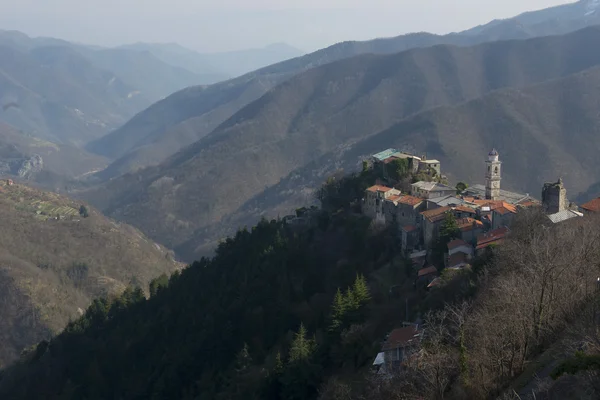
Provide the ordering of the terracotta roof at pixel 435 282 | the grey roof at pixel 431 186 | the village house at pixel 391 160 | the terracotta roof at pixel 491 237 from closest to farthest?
the terracotta roof at pixel 435 282
the terracotta roof at pixel 491 237
the grey roof at pixel 431 186
the village house at pixel 391 160

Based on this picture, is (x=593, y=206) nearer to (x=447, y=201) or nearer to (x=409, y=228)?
(x=447, y=201)

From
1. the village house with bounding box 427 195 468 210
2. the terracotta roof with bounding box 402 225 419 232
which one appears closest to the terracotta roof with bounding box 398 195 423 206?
the village house with bounding box 427 195 468 210

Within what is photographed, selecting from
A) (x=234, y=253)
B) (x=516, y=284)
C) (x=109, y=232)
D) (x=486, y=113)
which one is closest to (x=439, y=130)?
(x=486, y=113)

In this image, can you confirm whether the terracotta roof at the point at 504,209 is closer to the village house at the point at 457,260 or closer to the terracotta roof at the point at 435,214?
the terracotta roof at the point at 435,214

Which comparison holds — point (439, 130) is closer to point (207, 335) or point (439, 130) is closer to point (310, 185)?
point (310, 185)

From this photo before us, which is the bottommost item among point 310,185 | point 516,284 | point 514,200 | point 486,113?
point 310,185

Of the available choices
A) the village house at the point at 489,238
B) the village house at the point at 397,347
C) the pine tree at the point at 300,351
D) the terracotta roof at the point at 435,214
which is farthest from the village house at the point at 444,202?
the village house at the point at 397,347

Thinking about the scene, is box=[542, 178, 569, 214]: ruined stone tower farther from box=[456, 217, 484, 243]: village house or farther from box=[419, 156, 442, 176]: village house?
box=[419, 156, 442, 176]: village house
